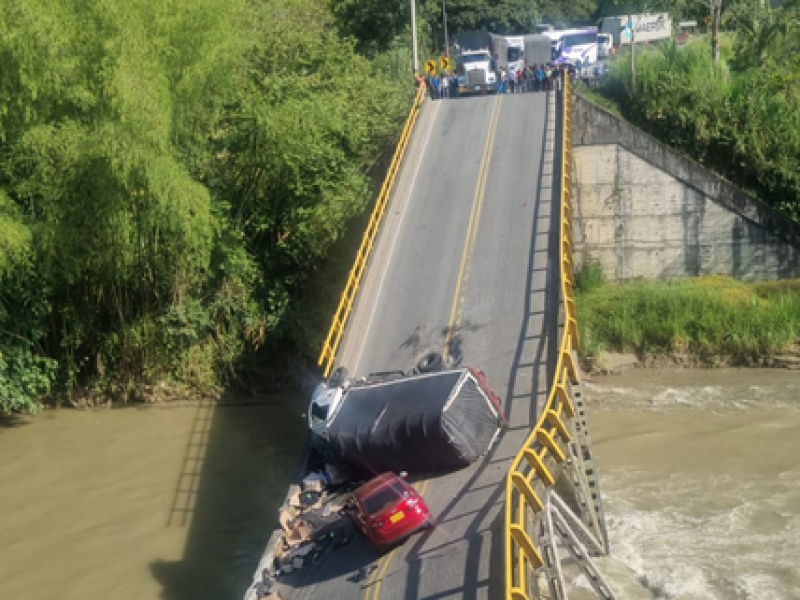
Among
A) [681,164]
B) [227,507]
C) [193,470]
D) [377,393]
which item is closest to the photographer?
[377,393]

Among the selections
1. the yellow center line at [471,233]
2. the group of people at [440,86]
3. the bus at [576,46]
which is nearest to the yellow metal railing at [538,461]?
the yellow center line at [471,233]

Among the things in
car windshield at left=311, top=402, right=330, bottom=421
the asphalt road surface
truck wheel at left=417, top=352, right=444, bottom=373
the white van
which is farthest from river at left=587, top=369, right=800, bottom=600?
the white van

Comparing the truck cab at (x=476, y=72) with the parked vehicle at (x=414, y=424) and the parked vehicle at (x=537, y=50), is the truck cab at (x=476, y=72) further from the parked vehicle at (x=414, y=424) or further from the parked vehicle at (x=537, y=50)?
the parked vehicle at (x=414, y=424)

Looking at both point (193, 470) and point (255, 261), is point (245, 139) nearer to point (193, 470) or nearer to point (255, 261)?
point (255, 261)

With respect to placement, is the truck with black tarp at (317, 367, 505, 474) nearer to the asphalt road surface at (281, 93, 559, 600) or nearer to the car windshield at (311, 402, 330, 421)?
the car windshield at (311, 402, 330, 421)

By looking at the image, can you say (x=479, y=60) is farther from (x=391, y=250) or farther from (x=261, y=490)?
(x=261, y=490)

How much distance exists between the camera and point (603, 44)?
47.0m

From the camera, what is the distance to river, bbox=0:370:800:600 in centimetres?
1642

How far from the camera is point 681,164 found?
2670 cm

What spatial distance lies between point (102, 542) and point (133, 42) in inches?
387

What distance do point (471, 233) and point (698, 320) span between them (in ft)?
23.9

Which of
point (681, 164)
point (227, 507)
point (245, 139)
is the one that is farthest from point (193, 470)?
point (681, 164)

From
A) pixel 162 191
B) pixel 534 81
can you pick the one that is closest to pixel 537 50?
pixel 534 81

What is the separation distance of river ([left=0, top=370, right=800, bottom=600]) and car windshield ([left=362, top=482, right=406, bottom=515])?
12.9 feet
